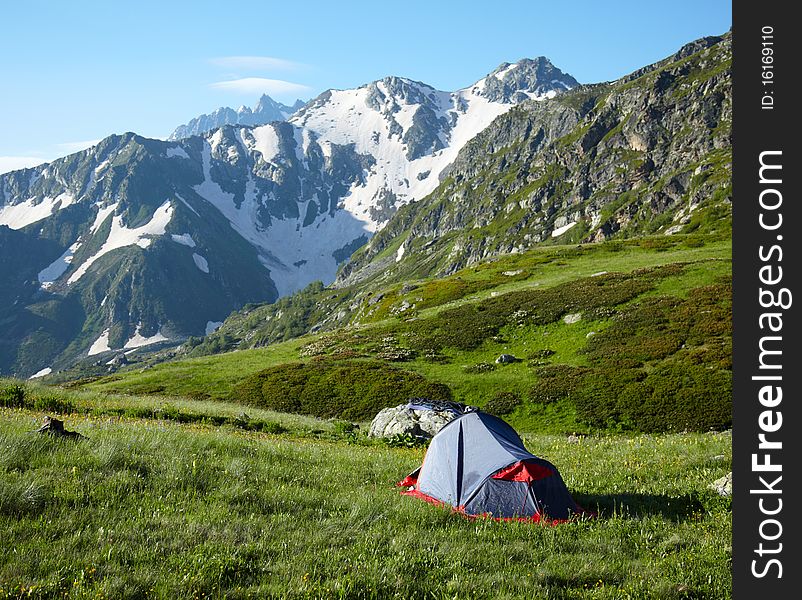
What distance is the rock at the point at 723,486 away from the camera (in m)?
11.3

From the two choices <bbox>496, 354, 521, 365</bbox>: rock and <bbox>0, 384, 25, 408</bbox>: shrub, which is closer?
<bbox>0, 384, 25, 408</bbox>: shrub

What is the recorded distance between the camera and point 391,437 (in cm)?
2408

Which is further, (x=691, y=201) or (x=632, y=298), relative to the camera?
(x=691, y=201)

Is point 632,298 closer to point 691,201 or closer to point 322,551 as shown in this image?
point 322,551

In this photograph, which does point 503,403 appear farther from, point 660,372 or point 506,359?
point 660,372

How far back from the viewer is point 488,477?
1120 centimetres

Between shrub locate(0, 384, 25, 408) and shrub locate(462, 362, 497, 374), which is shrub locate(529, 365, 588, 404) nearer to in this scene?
shrub locate(462, 362, 497, 374)

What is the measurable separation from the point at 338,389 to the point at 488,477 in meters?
31.1

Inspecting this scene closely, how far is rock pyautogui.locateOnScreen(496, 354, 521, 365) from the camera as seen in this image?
41.7 meters

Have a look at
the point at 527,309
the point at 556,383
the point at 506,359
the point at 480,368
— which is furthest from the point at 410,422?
the point at 527,309

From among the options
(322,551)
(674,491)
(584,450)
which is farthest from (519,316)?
(322,551)

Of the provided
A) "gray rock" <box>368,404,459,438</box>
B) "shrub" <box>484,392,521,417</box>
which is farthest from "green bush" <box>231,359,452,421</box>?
"gray rock" <box>368,404,459,438</box>

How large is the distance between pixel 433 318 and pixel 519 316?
10401 millimetres

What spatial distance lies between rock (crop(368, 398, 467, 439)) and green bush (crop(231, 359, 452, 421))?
10.2 metres
